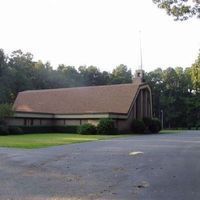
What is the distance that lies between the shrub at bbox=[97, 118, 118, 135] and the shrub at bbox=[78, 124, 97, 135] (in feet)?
2.26

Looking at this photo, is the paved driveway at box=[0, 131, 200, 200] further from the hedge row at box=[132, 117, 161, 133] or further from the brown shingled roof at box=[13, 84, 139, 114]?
the hedge row at box=[132, 117, 161, 133]

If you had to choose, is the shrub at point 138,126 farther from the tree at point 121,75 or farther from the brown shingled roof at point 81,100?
the tree at point 121,75

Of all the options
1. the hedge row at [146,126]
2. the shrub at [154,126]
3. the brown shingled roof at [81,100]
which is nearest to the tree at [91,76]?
the brown shingled roof at [81,100]

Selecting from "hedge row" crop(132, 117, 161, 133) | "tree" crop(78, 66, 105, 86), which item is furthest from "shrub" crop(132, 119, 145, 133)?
"tree" crop(78, 66, 105, 86)

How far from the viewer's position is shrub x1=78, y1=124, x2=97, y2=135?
51156 mm

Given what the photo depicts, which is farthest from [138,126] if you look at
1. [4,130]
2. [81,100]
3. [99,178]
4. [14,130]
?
[99,178]

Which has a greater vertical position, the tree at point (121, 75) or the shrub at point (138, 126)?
the tree at point (121, 75)

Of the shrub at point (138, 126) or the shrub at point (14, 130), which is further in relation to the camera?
the shrub at point (138, 126)

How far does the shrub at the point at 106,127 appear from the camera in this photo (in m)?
50.9

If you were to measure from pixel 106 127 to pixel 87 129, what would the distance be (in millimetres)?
2255

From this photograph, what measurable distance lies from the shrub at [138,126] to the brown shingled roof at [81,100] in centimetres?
223

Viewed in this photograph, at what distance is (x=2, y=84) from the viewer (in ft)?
237

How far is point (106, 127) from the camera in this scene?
5091 centimetres

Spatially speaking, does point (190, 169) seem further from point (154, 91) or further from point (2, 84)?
point (154, 91)
